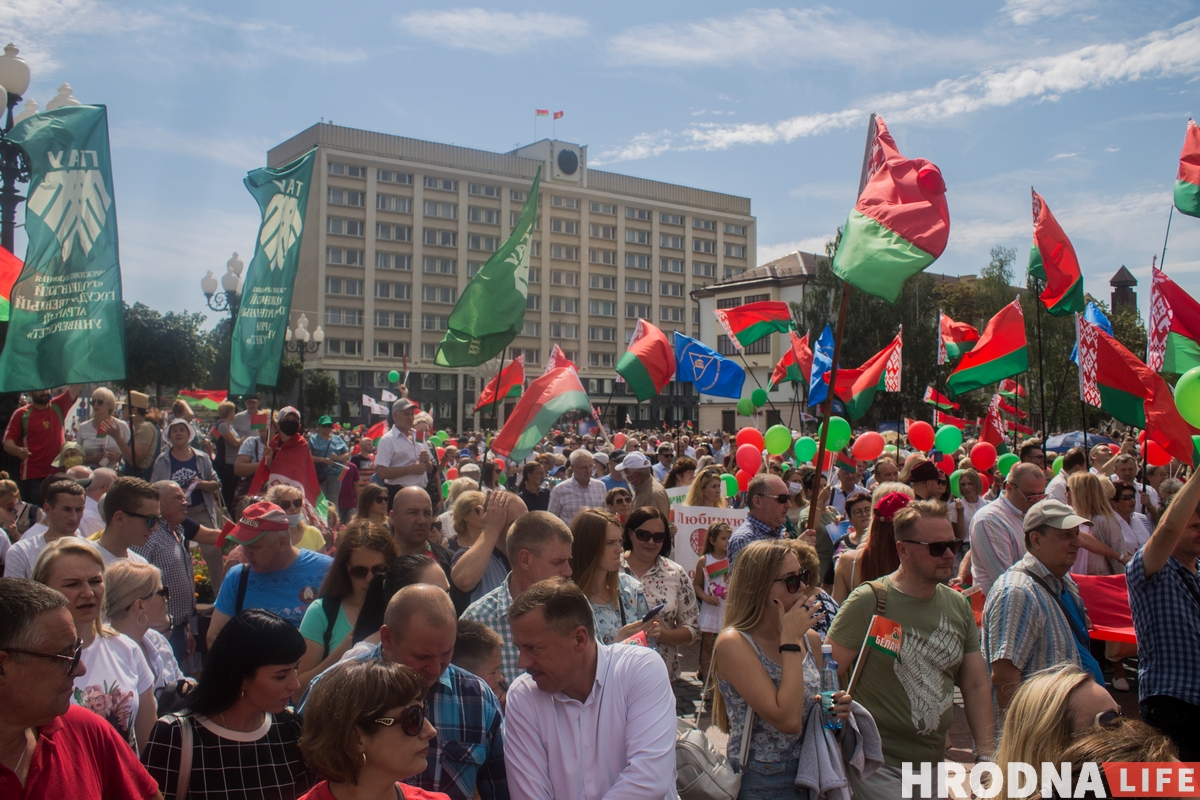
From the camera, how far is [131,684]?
3484 millimetres

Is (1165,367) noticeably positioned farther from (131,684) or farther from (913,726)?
(131,684)

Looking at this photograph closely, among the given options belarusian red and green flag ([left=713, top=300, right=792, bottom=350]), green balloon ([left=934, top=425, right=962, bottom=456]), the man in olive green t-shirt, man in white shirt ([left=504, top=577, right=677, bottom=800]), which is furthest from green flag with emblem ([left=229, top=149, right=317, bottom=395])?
belarusian red and green flag ([left=713, top=300, right=792, bottom=350])

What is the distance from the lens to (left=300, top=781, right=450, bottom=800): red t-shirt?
2365 millimetres

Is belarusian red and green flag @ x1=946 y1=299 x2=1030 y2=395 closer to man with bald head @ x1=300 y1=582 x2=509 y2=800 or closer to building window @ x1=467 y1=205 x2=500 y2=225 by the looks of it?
man with bald head @ x1=300 y1=582 x2=509 y2=800

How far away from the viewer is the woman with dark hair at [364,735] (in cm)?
234

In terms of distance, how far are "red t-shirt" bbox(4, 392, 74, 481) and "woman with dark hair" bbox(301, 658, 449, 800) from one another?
8123 millimetres

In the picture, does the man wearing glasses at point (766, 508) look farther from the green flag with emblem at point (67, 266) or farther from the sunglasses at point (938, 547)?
the green flag with emblem at point (67, 266)

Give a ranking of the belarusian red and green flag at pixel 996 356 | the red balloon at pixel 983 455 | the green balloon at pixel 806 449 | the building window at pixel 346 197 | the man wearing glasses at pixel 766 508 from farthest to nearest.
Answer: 1. the building window at pixel 346 197
2. the green balloon at pixel 806 449
3. the belarusian red and green flag at pixel 996 356
4. the red balloon at pixel 983 455
5. the man wearing glasses at pixel 766 508

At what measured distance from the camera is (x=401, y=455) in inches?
351

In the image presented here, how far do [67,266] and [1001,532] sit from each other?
705 cm

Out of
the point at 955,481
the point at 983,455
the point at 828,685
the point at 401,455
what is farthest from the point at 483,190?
the point at 828,685

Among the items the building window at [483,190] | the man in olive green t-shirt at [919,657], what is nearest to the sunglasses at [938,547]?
the man in olive green t-shirt at [919,657]

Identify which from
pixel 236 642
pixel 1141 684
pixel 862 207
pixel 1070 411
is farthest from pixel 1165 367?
pixel 1070 411

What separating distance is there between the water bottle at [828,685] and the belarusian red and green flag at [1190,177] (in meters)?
7.78
